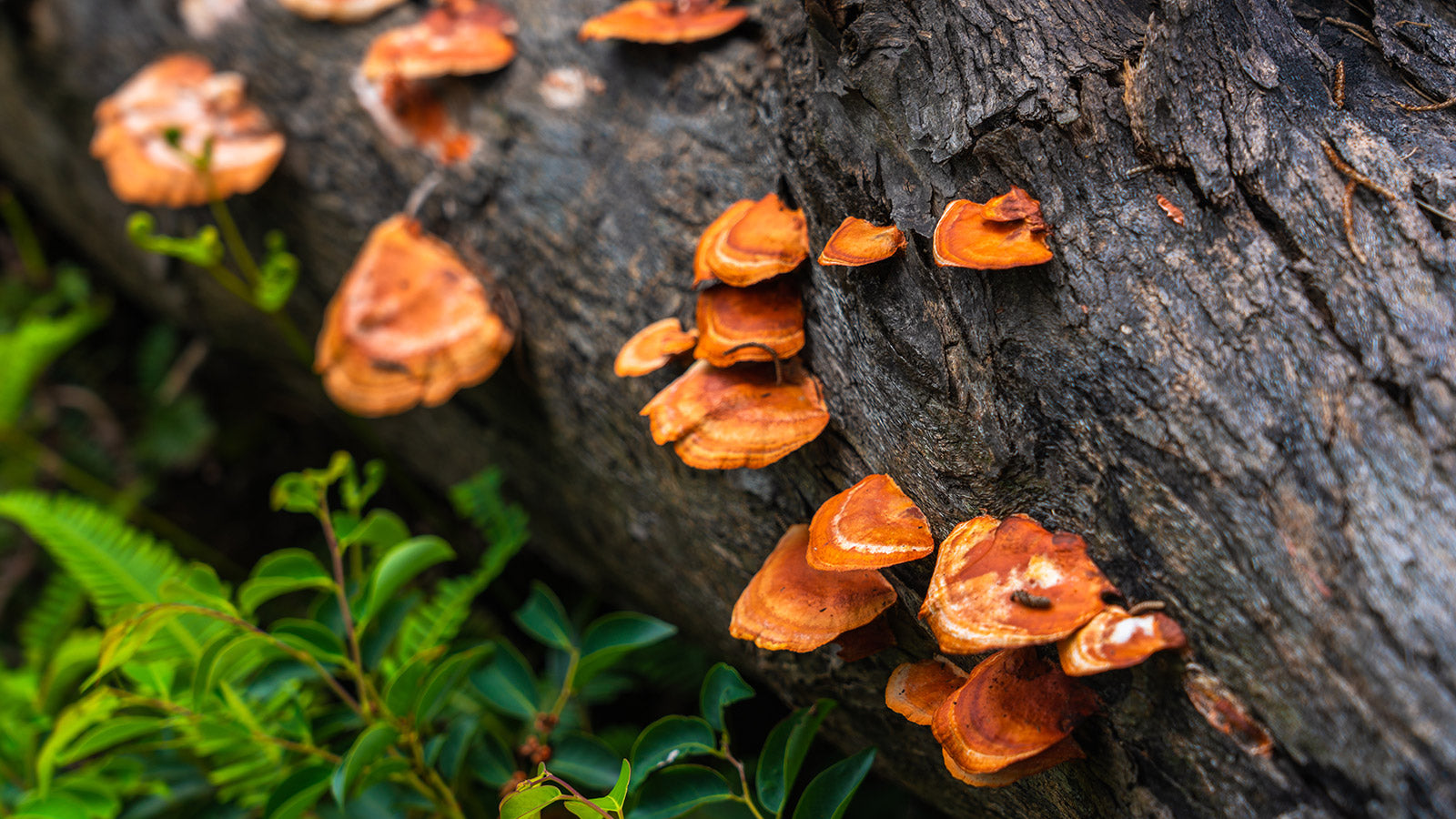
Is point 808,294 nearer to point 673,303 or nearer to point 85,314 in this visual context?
point 673,303

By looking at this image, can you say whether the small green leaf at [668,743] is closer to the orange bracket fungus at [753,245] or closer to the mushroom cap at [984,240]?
the orange bracket fungus at [753,245]

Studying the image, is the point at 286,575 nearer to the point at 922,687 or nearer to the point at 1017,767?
the point at 922,687

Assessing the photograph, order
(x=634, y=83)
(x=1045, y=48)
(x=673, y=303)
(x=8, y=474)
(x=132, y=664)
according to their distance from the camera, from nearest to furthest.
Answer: (x=1045, y=48), (x=132, y=664), (x=673, y=303), (x=634, y=83), (x=8, y=474)

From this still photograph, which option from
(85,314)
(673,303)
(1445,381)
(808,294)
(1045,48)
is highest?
(1045,48)

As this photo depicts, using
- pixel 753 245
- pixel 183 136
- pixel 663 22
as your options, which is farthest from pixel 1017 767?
pixel 183 136

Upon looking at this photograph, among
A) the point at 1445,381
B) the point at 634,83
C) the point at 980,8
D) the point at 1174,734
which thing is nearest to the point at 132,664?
the point at 634,83

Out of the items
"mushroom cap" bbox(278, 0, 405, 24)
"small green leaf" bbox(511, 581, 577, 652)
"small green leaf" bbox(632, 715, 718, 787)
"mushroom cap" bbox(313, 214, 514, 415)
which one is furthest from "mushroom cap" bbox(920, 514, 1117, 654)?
"mushroom cap" bbox(278, 0, 405, 24)

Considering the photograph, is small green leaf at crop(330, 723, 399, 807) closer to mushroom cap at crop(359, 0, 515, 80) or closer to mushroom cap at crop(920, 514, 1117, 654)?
mushroom cap at crop(920, 514, 1117, 654)

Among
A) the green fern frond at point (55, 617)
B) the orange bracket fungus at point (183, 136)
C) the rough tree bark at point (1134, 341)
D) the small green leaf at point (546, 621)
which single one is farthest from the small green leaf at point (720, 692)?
the green fern frond at point (55, 617)
